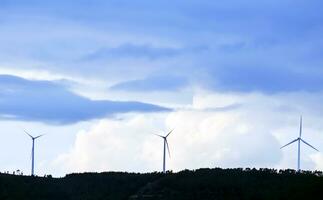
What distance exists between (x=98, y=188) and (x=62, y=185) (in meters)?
5.72

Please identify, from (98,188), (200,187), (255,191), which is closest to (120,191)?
(98,188)

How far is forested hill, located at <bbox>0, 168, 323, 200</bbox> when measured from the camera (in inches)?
3069

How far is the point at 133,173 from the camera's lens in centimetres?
9912

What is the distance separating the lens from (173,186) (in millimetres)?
86562

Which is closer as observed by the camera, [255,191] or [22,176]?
[255,191]

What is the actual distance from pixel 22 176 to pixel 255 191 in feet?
109

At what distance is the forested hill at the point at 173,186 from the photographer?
256 feet

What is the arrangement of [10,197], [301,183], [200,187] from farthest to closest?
[10,197] → [200,187] → [301,183]

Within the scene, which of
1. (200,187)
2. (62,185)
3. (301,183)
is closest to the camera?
(301,183)

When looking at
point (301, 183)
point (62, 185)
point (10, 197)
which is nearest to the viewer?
point (301, 183)

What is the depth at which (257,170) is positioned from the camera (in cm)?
8775

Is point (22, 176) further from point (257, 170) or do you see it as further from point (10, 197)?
point (257, 170)

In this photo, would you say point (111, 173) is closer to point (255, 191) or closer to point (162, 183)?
point (162, 183)

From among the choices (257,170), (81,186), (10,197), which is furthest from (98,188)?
(257,170)
